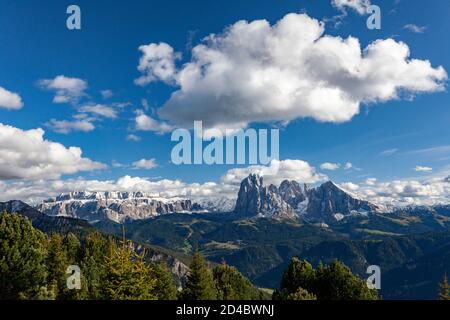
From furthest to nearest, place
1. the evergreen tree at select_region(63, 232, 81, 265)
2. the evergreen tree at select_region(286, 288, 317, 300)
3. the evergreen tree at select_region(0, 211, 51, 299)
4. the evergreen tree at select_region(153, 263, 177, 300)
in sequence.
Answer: the evergreen tree at select_region(63, 232, 81, 265)
the evergreen tree at select_region(153, 263, 177, 300)
the evergreen tree at select_region(0, 211, 51, 299)
the evergreen tree at select_region(286, 288, 317, 300)

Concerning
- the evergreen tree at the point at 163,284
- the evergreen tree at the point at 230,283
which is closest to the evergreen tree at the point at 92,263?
the evergreen tree at the point at 163,284

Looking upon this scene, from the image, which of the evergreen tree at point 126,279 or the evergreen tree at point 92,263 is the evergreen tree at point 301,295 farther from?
the evergreen tree at point 92,263

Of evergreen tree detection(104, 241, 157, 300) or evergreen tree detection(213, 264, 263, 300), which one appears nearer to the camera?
evergreen tree detection(104, 241, 157, 300)

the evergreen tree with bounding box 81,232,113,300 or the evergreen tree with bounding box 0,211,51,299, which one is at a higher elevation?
the evergreen tree with bounding box 0,211,51,299

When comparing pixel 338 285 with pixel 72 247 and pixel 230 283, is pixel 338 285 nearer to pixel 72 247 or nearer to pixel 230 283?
pixel 230 283

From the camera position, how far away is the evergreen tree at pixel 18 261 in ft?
190

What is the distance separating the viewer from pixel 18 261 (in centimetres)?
5966

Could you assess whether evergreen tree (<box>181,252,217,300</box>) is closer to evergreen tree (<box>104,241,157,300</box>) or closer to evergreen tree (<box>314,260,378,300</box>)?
evergreen tree (<box>314,260,378,300</box>)

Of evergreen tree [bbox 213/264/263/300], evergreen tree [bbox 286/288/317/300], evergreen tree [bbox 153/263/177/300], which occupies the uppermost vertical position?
evergreen tree [bbox 286/288/317/300]

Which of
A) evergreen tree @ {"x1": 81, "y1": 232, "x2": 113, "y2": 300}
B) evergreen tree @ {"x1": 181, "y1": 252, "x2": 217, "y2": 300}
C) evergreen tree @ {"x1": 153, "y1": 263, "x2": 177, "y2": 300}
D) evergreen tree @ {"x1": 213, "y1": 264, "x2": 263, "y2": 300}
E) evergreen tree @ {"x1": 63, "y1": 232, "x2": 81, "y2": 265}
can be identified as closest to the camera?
evergreen tree @ {"x1": 181, "y1": 252, "x2": 217, "y2": 300}

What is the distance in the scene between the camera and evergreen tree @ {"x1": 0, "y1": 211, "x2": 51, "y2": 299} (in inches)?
2279

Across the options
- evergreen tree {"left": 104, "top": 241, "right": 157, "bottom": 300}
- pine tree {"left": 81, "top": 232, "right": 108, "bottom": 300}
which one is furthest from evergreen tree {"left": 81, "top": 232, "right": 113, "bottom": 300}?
evergreen tree {"left": 104, "top": 241, "right": 157, "bottom": 300}
